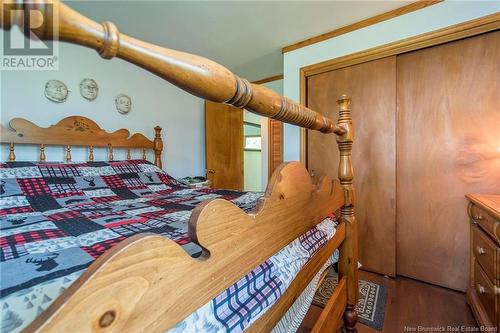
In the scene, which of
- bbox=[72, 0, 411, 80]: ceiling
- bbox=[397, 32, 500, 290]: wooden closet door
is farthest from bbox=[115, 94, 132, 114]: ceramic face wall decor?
bbox=[397, 32, 500, 290]: wooden closet door

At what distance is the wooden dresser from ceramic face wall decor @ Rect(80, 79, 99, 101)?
307 centimetres

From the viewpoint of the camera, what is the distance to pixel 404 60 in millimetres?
1999

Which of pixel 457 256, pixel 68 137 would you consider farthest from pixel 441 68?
pixel 68 137

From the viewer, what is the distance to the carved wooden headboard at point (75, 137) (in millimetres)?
1848

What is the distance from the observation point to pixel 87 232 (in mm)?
958

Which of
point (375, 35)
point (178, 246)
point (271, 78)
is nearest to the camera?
point (178, 246)

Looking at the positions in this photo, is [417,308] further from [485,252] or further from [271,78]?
[271,78]

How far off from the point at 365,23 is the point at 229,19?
47.4 inches

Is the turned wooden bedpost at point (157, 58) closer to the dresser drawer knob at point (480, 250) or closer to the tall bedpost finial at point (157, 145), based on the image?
the dresser drawer knob at point (480, 250)

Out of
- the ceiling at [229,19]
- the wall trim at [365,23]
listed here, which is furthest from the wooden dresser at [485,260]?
the ceiling at [229,19]

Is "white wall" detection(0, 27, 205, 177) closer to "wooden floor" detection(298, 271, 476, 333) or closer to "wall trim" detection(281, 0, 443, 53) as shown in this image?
"wall trim" detection(281, 0, 443, 53)

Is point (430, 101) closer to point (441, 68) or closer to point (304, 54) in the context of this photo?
point (441, 68)

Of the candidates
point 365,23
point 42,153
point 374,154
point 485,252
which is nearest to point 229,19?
point 365,23

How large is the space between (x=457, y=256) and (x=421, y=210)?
39cm
